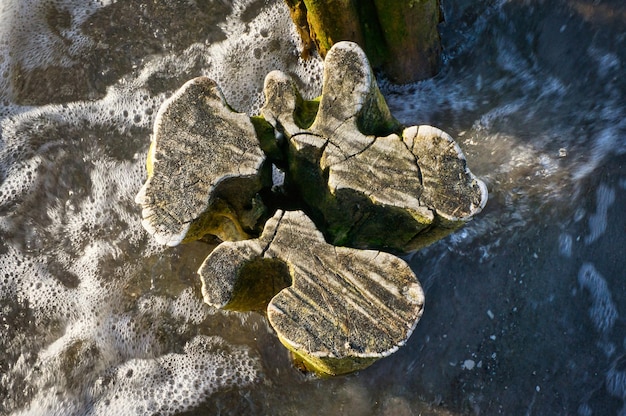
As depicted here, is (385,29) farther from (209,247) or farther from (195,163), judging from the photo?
(209,247)

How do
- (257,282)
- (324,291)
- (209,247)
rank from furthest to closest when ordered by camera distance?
(209,247) < (257,282) < (324,291)

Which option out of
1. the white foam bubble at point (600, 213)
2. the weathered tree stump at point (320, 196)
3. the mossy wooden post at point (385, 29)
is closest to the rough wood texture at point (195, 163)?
the weathered tree stump at point (320, 196)

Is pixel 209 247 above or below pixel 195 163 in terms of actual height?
below

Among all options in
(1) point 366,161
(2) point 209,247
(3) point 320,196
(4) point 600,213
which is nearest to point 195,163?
(3) point 320,196

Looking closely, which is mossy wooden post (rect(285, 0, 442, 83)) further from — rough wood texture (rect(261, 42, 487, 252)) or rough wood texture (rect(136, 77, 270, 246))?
rough wood texture (rect(136, 77, 270, 246))

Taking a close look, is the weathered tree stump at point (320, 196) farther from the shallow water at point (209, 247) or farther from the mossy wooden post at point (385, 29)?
the shallow water at point (209, 247)

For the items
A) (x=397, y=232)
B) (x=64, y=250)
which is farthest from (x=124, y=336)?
(x=397, y=232)
